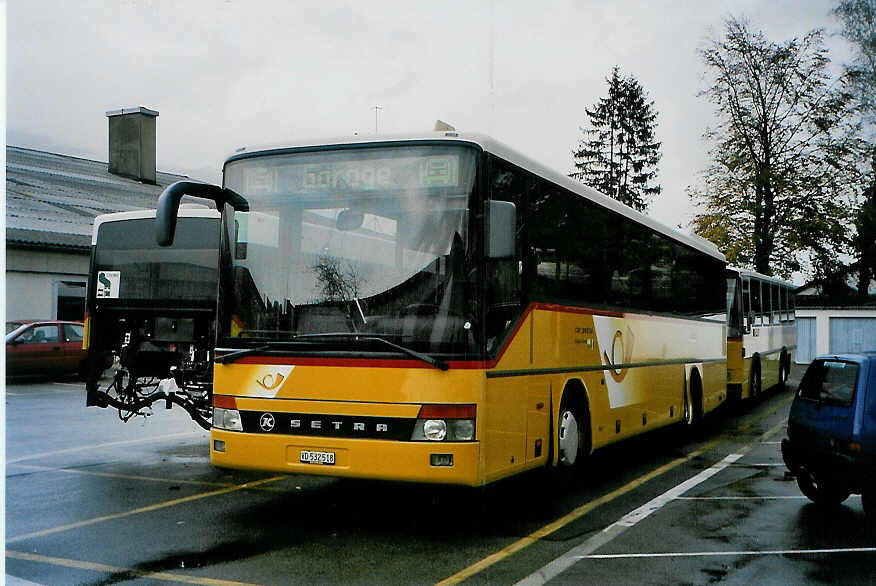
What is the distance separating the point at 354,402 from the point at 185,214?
19.6 ft

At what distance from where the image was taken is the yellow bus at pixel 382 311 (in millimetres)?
6707

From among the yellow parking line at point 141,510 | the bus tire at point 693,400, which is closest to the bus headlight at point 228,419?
the yellow parking line at point 141,510

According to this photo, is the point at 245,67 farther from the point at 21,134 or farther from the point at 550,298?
the point at 550,298

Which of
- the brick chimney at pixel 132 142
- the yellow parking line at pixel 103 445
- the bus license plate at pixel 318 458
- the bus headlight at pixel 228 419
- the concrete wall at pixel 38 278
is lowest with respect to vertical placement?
the yellow parking line at pixel 103 445

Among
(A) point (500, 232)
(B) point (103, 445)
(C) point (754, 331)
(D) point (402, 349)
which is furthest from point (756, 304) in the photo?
(D) point (402, 349)

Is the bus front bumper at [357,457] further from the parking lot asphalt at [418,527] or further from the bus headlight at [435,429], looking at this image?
the parking lot asphalt at [418,527]

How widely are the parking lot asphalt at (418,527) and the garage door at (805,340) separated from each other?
1938 centimetres

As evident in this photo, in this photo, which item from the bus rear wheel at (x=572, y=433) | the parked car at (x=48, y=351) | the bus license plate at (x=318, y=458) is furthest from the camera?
the parked car at (x=48, y=351)

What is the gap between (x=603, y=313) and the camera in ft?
32.4

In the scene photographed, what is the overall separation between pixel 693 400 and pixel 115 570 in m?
10.1

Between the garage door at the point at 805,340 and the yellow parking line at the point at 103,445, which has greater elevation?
the garage door at the point at 805,340

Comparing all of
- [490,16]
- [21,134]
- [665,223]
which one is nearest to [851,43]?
[490,16]

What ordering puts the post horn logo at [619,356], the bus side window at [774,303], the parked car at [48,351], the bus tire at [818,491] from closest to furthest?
the bus tire at [818,491], the post horn logo at [619,356], the parked car at [48,351], the bus side window at [774,303]

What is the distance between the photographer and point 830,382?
7.87 metres
